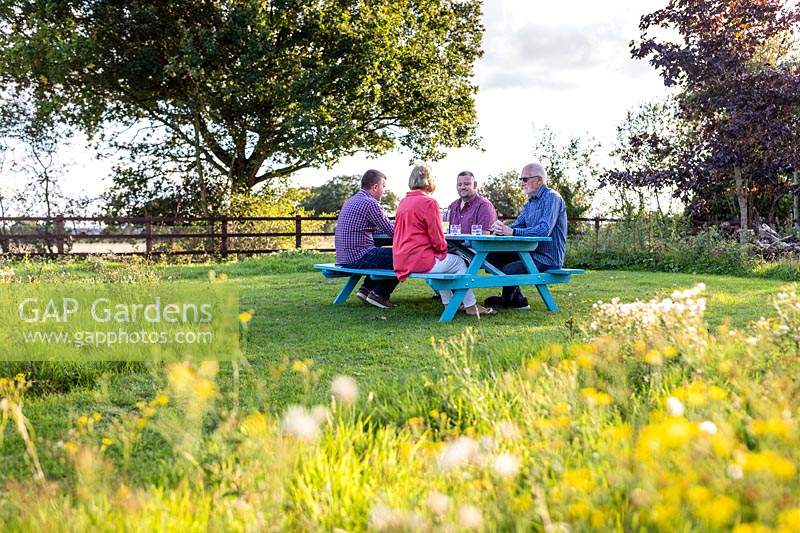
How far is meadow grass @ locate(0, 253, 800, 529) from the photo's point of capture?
2.37 meters

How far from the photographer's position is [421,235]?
6840mm

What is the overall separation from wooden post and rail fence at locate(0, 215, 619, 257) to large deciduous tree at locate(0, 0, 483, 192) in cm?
237

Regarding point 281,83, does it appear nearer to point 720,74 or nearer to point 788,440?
point 720,74

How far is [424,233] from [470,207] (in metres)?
1.79

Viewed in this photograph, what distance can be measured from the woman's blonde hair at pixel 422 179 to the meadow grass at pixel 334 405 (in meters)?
1.28

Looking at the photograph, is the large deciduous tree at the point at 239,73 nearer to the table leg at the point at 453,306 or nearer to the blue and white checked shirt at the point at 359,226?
the blue and white checked shirt at the point at 359,226

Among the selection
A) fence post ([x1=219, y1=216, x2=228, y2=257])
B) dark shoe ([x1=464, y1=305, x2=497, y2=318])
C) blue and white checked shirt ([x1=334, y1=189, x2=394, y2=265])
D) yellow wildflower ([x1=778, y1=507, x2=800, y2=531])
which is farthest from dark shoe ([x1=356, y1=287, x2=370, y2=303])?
fence post ([x1=219, y1=216, x2=228, y2=257])

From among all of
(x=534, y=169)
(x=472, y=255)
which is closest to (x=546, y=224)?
(x=534, y=169)

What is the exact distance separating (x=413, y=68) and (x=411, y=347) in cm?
1730

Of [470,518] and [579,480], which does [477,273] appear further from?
[470,518]

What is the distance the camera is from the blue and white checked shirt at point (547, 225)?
24.2 feet

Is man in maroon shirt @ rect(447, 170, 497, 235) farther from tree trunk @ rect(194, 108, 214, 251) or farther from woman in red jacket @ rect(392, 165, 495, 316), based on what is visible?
tree trunk @ rect(194, 108, 214, 251)

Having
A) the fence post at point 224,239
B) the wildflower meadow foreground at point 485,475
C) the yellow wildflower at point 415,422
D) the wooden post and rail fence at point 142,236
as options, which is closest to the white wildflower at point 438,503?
the wildflower meadow foreground at point 485,475

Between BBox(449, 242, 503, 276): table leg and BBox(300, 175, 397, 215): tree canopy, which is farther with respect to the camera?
BBox(300, 175, 397, 215): tree canopy
